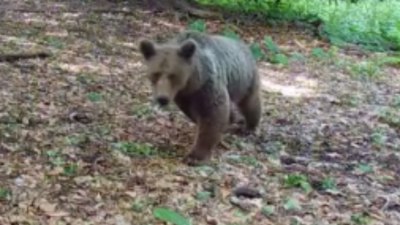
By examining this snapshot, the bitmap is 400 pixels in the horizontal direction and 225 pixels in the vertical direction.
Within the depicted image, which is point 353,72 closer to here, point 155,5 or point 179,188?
point 155,5

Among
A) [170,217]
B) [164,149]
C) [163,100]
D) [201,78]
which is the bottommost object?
[164,149]

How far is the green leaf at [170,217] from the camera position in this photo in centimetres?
528

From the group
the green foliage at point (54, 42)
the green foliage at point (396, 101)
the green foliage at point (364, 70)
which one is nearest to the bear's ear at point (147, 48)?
the green foliage at point (396, 101)

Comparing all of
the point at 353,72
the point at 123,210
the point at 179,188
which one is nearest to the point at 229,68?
the point at 179,188

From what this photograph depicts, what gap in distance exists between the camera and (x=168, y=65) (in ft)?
20.1

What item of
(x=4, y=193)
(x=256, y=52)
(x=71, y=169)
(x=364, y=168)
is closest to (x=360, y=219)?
(x=364, y=168)

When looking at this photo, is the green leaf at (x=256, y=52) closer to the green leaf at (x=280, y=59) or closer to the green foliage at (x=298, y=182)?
the green leaf at (x=280, y=59)

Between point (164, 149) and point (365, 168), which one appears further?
point (365, 168)

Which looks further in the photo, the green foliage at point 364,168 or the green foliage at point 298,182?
the green foliage at point 364,168

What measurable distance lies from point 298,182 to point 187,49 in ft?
4.40

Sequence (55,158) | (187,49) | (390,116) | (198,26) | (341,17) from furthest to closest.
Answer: (341,17) → (198,26) → (390,116) → (55,158) → (187,49)

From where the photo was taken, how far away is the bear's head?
240 inches

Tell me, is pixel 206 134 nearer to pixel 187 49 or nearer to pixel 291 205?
pixel 187 49

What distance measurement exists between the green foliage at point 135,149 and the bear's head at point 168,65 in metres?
0.71
